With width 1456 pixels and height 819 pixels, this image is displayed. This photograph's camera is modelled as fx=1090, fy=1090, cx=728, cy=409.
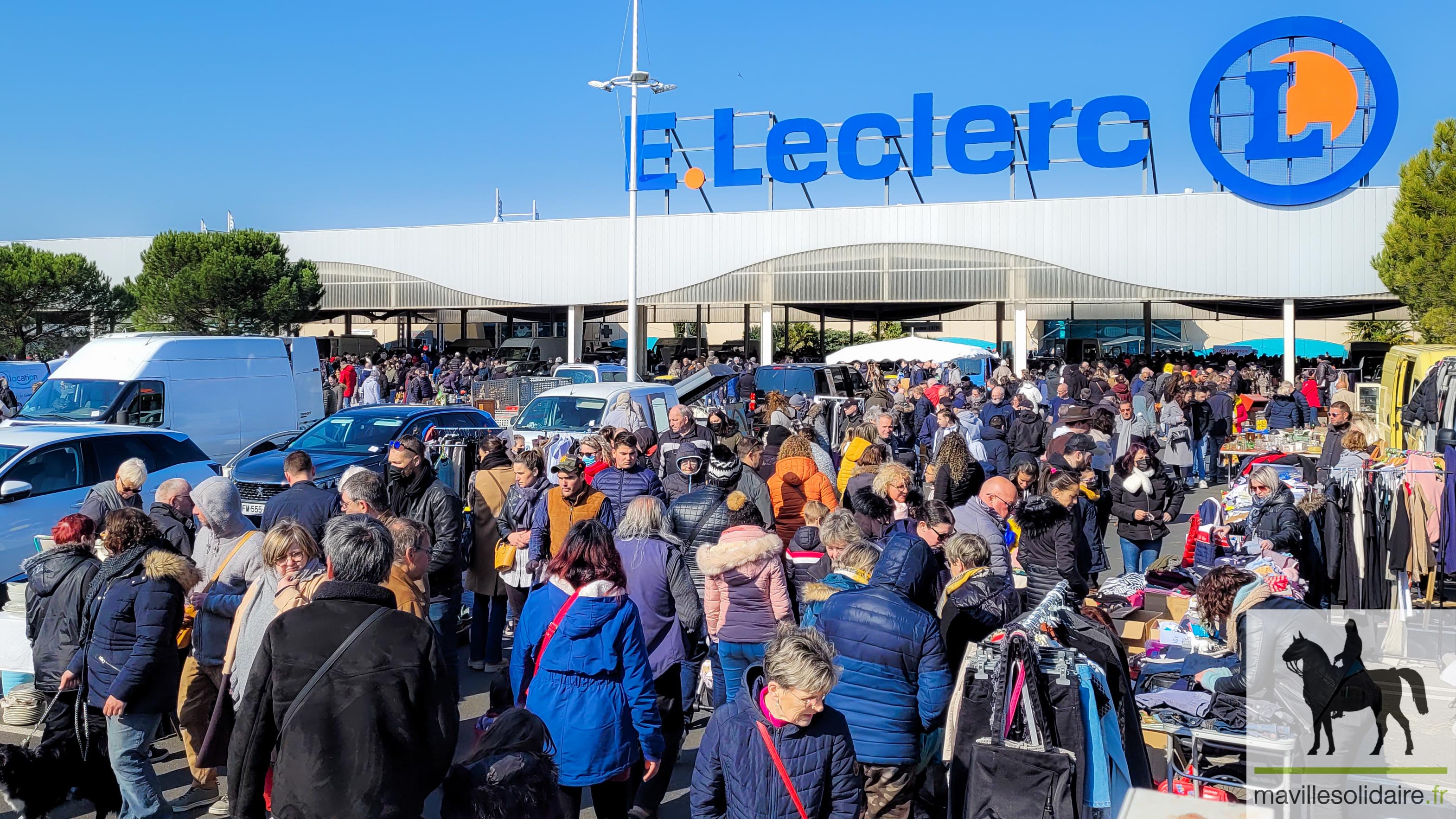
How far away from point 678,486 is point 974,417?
6.65 m

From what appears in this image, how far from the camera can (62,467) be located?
989 centimetres

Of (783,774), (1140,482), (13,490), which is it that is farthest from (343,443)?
(783,774)

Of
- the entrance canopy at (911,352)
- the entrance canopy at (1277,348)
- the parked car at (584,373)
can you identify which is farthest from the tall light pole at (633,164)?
the entrance canopy at (1277,348)

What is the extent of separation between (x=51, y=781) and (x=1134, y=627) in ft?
19.9

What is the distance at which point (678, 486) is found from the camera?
898cm

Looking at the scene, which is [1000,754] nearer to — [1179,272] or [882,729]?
[882,729]

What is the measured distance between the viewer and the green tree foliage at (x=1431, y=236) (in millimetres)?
24953

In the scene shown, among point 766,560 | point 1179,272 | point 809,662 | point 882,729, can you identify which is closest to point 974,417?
point 766,560

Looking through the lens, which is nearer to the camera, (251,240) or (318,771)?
(318,771)

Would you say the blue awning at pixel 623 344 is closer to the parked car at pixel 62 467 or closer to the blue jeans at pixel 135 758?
the parked car at pixel 62 467

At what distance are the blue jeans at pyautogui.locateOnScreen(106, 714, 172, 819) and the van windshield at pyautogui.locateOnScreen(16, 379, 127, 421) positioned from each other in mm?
10579

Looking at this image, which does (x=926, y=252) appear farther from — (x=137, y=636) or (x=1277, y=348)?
(x=1277, y=348)

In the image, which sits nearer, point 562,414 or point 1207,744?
point 1207,744

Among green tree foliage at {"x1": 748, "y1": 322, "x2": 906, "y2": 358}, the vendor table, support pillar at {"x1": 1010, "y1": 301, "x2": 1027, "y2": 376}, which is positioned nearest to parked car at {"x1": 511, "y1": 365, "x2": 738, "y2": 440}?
the vendor table
